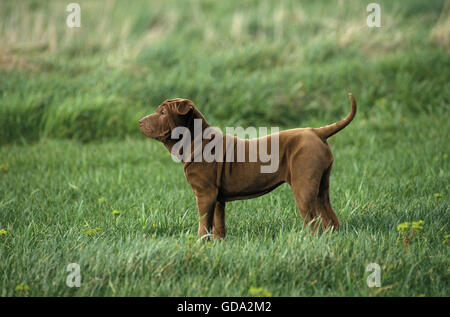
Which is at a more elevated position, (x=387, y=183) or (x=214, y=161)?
(x=214, y=161)

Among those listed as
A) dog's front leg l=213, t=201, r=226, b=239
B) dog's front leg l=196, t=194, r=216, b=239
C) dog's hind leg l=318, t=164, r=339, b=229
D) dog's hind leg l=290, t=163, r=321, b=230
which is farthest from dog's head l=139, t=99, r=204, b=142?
dog's hind leg l=318, t=164, r=339, b=229

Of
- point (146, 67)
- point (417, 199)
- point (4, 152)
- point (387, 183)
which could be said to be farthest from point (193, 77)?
point (417, 199)

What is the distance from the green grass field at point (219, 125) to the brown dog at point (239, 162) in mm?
300

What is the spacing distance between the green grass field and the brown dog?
30cm

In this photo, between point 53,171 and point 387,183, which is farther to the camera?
point 53,171

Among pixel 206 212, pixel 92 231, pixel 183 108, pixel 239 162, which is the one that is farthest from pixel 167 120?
pixel 92 231

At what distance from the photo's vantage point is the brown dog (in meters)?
3.36

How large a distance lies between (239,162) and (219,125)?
12.5 feet

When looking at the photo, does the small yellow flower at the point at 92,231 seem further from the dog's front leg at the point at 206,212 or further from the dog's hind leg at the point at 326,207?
the dog's hind leg at the point at 326,207

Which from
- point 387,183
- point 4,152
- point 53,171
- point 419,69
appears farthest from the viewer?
point 419,69

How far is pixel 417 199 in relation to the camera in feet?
14.1
